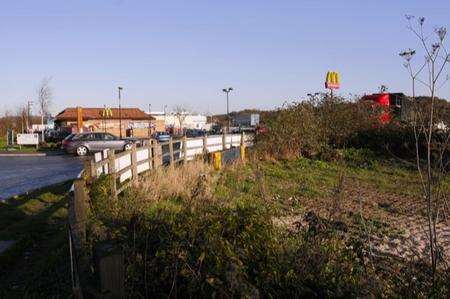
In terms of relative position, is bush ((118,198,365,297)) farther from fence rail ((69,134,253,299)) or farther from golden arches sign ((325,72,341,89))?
golden arches sign ((325,72,341,89))

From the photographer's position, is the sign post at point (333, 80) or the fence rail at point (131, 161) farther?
the sign post at point (333, 80)

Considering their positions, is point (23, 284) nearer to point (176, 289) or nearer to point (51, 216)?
point (176, 289)

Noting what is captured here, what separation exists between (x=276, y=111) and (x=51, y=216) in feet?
52.5

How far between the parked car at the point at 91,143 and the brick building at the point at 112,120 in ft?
114

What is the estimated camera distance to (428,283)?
441 cm

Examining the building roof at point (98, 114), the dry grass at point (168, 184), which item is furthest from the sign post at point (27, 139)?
the building roof at point (98, 114)

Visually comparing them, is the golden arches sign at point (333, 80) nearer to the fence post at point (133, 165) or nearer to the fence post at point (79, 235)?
the fence post at point (133, 165)

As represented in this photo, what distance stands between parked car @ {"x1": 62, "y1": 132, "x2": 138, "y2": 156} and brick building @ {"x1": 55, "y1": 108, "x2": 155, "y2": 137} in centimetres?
3477

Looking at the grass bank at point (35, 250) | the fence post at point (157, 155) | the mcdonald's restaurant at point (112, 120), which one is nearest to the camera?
the grass bank at point (35, 250)

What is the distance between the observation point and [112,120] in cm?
8462

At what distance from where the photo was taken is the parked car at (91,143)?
37.4 meters

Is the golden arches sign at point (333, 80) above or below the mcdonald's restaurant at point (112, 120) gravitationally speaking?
above

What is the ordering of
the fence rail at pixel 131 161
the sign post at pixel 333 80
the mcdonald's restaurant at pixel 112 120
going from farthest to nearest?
1. the mcdonald's restaurant at pixel 112 120
2. the sign post at pixel 333 80
3. the fence rail at pixel 131 161

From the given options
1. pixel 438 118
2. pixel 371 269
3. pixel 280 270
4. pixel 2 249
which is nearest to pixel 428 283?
pixel 371 269
